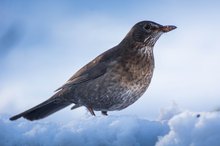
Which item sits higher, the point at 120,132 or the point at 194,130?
the point at 120,132

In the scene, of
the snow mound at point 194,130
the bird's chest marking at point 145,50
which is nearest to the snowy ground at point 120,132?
the snow mound at point 194,130

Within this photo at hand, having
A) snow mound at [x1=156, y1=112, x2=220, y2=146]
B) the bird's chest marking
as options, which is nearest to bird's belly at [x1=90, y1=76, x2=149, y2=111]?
the bird's chest marking

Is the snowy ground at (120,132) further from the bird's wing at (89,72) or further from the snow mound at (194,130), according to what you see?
the bird's wing at (89,72)

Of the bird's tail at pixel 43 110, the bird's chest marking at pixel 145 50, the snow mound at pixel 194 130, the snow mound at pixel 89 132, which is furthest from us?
the bird's tail at pixel 43 110

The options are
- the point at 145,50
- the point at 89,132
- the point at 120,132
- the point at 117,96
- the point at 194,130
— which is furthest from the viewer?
the point at 145,50

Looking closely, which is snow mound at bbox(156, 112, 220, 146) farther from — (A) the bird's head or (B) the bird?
(A) the bird's head

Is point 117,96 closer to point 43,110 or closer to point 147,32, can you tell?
point 147,32

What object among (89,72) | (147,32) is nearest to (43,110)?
(89,72)

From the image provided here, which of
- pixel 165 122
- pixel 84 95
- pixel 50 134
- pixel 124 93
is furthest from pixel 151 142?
pixel 84 95
